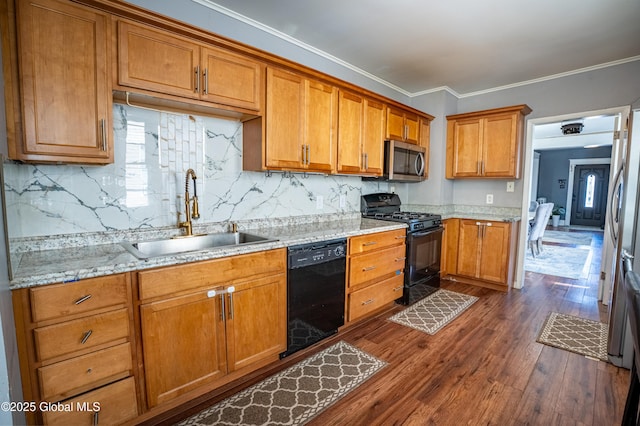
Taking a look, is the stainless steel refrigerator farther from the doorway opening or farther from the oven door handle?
the oven door handle

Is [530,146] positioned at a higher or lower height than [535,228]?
higher

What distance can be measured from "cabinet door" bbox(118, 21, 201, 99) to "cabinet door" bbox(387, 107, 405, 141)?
2.11m

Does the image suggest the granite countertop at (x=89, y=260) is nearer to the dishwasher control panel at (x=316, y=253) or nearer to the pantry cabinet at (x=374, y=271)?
the dishwasher control panel at (x=316, y=253)

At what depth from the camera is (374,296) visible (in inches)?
112

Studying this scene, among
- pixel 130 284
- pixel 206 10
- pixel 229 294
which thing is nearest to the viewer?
pixel 130 284

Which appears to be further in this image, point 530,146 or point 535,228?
point 535,228

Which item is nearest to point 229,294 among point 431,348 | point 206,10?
point 431,348

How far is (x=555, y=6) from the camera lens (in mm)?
2221

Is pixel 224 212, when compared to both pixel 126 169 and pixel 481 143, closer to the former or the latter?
pixel 126 169

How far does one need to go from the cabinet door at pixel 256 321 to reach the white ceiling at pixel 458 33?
208 cm

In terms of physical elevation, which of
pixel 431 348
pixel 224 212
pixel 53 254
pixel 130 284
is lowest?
pixel 431 348

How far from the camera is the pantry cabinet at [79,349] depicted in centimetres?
123

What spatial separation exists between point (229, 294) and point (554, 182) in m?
11.8

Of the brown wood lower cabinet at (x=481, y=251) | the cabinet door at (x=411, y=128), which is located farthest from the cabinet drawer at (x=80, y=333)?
the brown wood lower cabinet at (x=481, y=251)
